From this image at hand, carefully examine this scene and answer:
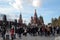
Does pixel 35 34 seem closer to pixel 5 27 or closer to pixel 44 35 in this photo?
pixel 44 35

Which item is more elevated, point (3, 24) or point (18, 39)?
point (3, 24)

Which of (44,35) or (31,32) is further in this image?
(44,35)

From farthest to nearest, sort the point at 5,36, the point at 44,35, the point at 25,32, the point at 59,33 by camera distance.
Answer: the point at 59,33, the point at 44,35, the point at 25,32, the point at 5,36

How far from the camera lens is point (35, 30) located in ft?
91.5

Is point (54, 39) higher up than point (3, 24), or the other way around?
point (3, 24)

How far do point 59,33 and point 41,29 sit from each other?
16.5 ft

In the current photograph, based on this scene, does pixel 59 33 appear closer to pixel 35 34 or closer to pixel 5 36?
pixel 35 34

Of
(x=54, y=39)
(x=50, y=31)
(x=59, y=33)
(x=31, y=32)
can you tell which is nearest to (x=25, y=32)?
(x=31, y=32)

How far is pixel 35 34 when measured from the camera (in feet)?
89.4

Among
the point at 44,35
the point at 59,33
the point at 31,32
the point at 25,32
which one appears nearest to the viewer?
the point at 25,32

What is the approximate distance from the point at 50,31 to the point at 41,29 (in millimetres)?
1656

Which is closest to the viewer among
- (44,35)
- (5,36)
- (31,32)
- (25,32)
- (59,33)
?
(5,36)

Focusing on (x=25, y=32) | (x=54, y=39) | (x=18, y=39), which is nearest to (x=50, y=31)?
(x=54, y=39)

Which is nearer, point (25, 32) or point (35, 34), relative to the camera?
point (25, 32)
